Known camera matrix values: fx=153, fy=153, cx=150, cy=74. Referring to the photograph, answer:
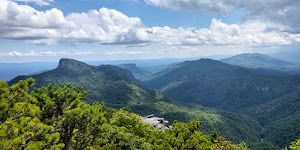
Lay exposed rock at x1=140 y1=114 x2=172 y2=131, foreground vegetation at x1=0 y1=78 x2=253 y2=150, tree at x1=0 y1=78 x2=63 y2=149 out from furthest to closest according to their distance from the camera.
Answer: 1. exposed rock at x1=140 y1=114 x2=172 y2=131
2. foreground vegetation at x1=0 y1=78 x2=253 y2=150
3. tree at x1=0 y1=78 x2=63 y2=149

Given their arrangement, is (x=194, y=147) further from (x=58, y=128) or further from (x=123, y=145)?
(x=58, y=128)

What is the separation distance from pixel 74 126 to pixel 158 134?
62.9 feet

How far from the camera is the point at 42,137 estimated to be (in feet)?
38.3

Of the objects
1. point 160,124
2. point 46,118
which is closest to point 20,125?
point 46,118

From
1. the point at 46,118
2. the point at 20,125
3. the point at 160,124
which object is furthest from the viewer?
the point at 160,124

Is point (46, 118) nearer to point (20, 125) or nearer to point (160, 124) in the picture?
point (20, 125)

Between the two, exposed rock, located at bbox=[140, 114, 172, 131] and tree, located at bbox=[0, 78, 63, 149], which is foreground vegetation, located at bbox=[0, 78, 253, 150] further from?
exposed rock, located at bbox=[140, 114, 172, 131]

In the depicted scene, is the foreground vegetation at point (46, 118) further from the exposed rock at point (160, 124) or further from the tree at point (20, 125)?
the exposed rock at point (160, 124)

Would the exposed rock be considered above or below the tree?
below

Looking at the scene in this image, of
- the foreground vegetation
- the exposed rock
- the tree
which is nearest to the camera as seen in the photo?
the tree

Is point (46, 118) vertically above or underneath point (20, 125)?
underneath

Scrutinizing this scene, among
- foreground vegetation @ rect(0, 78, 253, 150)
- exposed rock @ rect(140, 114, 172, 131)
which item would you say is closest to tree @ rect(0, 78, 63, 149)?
foreground vegetation @ rect(0, 78, 253, 150)

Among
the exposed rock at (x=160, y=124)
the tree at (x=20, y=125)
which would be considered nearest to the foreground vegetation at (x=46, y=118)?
the tree at (x=20, y=125)

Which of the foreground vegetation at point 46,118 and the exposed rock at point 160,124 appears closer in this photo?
the foreground vegetation at point 46,118
